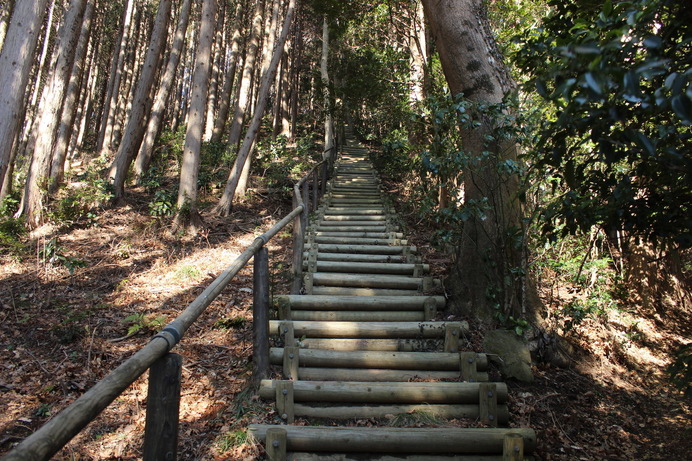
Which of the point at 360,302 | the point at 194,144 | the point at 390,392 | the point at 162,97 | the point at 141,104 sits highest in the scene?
the point at 162,97

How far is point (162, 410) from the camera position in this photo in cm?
154

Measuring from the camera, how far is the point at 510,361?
158 inches

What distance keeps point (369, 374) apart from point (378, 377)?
8 centimetres

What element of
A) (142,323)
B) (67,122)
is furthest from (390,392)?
(67,122)

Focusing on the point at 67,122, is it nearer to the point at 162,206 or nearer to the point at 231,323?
the point at 162,206

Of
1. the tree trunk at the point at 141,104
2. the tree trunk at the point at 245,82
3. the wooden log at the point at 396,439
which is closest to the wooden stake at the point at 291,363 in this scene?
the wooden log at the point at 396,439

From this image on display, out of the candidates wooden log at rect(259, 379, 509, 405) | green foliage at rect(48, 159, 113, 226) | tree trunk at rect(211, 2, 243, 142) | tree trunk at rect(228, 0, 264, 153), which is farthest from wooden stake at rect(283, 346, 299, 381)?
tree trunk at rect(211, 2, 243, 142)

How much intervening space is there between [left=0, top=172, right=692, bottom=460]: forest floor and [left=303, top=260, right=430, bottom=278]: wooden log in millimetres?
575

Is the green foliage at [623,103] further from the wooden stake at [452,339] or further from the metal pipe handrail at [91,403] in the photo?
the wooden stake at [452,339]

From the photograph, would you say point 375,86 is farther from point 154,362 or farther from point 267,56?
point 154,362

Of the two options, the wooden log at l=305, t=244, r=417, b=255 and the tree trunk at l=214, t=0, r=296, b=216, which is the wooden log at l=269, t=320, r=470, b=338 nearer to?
the wooden log at l=305, t=244, r=417, b=255

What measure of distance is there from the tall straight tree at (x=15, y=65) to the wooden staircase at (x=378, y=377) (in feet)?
12.3

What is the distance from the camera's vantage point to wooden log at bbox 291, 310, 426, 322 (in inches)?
186

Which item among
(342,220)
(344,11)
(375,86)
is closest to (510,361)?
(342,220)
